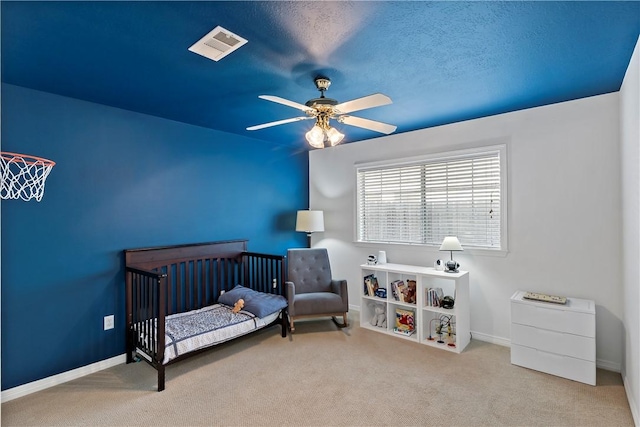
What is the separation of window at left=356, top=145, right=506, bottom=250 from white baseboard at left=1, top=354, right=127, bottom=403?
10.3ft

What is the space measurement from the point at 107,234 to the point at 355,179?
3.06 meters

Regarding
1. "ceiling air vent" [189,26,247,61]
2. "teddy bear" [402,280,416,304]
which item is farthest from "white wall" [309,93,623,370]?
"ceiling air vent" [189,26,247,61]

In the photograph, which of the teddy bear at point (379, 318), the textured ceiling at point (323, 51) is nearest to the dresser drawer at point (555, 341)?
the teddy bear at point (379, 318)

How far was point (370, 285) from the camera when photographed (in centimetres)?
389

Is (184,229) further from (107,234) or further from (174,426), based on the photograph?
(174,426)

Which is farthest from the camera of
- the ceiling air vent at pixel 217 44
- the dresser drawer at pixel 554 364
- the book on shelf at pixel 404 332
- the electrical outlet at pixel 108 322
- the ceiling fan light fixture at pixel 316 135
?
the book on shelf at pixel 404 332

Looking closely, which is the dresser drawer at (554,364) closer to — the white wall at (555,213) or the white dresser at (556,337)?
the white dresser at (556,337)

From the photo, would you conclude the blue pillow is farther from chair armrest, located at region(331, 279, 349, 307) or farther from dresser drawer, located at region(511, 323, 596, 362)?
dresser drawer, located at region(511, 323, 596, 362)

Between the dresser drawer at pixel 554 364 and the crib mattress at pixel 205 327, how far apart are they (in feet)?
7.84

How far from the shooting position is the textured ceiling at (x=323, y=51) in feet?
5.26

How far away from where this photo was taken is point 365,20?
5.48 ft

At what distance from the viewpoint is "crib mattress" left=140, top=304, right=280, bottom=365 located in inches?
105

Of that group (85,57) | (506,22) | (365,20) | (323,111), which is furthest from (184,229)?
(506,22)

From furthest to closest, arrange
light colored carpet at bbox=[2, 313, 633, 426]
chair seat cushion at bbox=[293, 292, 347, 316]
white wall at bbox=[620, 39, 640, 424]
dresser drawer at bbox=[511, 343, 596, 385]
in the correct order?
1. chair seat cushion at bbox=[293, 292, 347, 316]
2. dresser drawer at bbox=[511, 343, 596, 385]
3. light colored carpet at bbox=[2, 313, 633, 426]
4. white wall at bbox=[620, 39, 640, 424]
